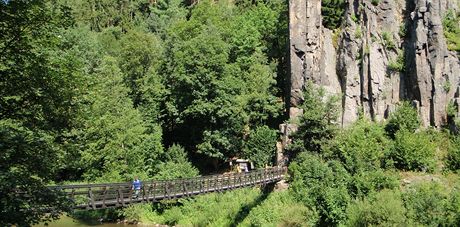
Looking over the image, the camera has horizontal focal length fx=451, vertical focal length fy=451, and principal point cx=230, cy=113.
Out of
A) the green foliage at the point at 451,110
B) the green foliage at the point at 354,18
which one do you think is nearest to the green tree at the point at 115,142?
the green foliage at the point at 354,18

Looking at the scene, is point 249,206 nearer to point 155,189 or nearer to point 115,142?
point 115,142

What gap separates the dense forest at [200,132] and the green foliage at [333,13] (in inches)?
8.2

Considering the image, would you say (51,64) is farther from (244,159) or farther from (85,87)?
(244,159)

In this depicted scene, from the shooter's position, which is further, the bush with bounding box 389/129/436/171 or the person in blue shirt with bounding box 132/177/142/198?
the bush with bounding box 389/129/436/171

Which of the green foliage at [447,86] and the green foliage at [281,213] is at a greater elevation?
the green foliage at [447,86]

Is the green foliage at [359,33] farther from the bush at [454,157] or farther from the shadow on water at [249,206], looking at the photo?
the shadow on water at [249,206]

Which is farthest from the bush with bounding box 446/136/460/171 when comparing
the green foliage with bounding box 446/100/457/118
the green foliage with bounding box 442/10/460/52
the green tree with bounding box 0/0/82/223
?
the green tree with bounding box 0/0/82/223

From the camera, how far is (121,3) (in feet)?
238

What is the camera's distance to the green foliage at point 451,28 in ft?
119

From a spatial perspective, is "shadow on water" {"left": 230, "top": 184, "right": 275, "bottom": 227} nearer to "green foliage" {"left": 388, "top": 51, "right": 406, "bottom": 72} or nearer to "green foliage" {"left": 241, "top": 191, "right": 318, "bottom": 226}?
"green foliage" {"left": 241, "top": 191, "right": 318, "bottom": 226}

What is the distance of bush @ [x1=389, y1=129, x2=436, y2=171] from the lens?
31.4 m

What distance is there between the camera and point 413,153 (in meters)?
31.5

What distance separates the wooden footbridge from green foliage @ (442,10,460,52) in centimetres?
1812

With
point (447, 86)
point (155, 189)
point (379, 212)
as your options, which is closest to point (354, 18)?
point (447, 86)
